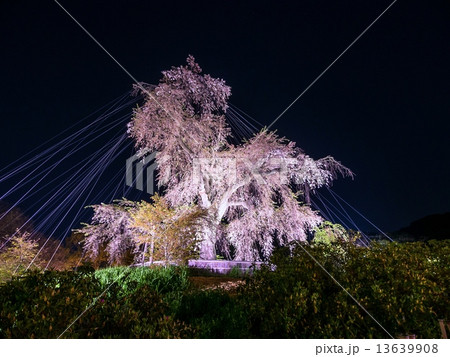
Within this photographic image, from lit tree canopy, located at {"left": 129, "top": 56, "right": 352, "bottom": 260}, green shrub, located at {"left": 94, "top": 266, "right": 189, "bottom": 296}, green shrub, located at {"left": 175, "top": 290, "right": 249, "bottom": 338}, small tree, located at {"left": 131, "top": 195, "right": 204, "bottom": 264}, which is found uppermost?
lit tree canopy, located at {"left": 129, "top": 56, "right": 352, "bottom": 260}

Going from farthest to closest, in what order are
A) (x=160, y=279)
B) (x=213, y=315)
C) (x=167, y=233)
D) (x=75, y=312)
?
(x=167, y=233) → (x=160, y=279) → (x=213, y=315) → (x=75, y=312)

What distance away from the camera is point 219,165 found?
13.4 meters

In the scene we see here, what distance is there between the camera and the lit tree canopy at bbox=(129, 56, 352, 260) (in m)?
13.4

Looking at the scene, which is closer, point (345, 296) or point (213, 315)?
point (345, 296)

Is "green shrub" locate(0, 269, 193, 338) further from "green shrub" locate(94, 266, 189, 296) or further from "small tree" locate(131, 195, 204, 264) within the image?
"small tree" locate(131, 195, 204, 264)

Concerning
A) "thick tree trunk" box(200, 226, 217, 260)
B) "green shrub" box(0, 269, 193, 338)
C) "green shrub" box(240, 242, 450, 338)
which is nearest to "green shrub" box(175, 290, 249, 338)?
"green shrub" box(240, 242, 450, 338)

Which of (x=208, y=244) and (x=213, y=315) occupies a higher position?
(x=208, y=244)

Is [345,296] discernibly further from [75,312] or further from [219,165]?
[219,165]

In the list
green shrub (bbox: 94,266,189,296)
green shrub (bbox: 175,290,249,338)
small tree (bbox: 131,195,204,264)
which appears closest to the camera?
green shrub (bbox: 175,290,249,338)

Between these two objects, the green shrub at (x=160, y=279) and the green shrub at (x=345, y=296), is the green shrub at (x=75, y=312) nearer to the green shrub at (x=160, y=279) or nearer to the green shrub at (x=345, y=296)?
the green shrub at (x=345, y=296)

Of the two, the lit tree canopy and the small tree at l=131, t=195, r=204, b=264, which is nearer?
the small tree at l=131, t=195, r=204, b=264

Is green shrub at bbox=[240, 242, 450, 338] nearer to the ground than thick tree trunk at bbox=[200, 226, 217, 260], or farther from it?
nearer to the ground

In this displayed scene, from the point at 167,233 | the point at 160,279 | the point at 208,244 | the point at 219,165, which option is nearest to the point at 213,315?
the point at 160,279

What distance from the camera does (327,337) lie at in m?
3.94
